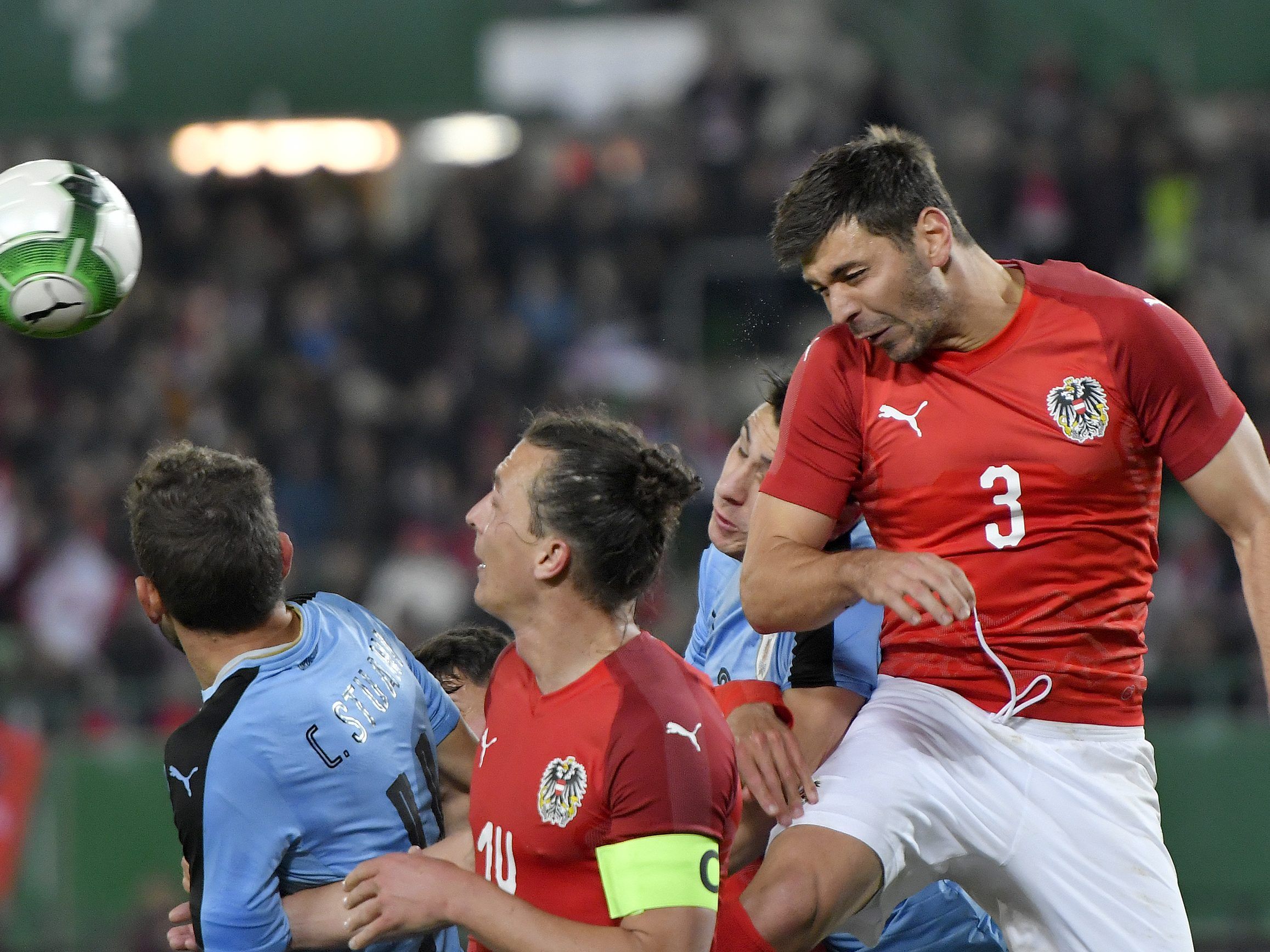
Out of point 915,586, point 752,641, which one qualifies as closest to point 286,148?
point 752,641

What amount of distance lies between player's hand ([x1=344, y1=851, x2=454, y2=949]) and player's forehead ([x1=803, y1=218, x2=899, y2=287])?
1.61 metres

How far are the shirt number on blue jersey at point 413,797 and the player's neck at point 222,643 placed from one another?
1.21 feet

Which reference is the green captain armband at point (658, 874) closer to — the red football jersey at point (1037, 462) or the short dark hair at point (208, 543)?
the short dark hair at point (208, 543)

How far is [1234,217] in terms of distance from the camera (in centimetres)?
1188

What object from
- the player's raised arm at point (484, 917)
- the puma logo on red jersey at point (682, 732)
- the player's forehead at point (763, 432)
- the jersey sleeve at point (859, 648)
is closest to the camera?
the player's raised arm at point (484, 917)

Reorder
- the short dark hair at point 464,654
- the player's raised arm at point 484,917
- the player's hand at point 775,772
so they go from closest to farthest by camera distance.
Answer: the player's raised arm at point 484,917
the player's hand at point 775,772
the short dark hair at point 464,654

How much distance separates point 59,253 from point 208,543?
4.79ft

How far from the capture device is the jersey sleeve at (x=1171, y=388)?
144 inches

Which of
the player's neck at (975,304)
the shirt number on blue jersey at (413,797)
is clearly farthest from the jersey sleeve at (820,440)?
the shirt number on blue jersey at (413,797)

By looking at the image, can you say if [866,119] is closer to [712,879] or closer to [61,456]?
[61,456]

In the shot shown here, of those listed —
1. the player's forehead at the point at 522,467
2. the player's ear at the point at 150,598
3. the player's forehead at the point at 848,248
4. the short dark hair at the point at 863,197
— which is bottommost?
the player's ear at the point at 150,598

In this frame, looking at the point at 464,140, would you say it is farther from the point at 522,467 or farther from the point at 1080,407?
the point at 522,467

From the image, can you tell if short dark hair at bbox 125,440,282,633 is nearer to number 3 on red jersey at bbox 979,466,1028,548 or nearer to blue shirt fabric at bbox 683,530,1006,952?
blue shirt fabric at bbox 683,530,1006,952

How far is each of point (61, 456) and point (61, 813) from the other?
349 cm
